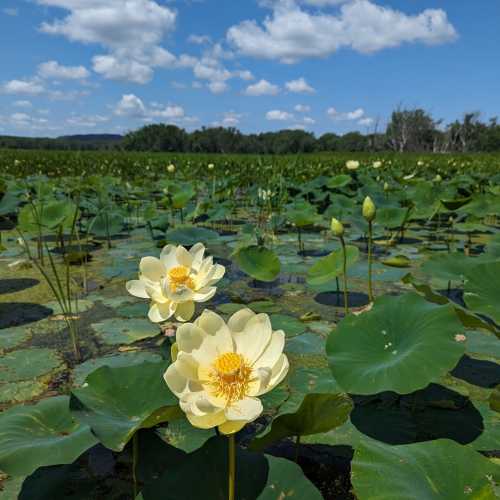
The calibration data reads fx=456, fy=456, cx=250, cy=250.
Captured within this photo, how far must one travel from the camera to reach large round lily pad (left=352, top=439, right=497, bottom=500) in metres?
0.71

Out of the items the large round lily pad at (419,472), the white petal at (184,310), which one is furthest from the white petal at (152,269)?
the large round lily pad at (419,472)

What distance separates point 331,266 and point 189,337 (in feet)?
5.13

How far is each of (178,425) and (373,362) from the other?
54 cm

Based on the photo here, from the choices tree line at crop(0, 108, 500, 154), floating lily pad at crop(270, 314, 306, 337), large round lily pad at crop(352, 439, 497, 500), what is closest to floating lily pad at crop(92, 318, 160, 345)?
floating lily pad at crop(270, 314, 306, 337)

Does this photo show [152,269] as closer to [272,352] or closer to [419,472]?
[272,352]

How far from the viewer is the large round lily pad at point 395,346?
1.05 meters

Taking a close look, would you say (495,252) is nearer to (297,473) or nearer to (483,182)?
(297,473)

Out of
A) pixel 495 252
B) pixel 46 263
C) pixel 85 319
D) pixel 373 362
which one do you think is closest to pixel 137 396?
pixel 373 362

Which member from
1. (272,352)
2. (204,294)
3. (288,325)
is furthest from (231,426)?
(288,325)

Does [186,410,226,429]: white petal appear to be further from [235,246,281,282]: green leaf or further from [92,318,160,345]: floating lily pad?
[235,246,281,282]: green leaf

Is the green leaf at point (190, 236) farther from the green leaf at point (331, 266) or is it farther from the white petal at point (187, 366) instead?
the white petal at point (187, 366)

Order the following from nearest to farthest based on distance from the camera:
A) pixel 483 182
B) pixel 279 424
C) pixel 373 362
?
pixel 279 424 → pixel 373 362 → pixel 483 182

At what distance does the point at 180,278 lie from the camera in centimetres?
116

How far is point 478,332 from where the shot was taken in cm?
196
